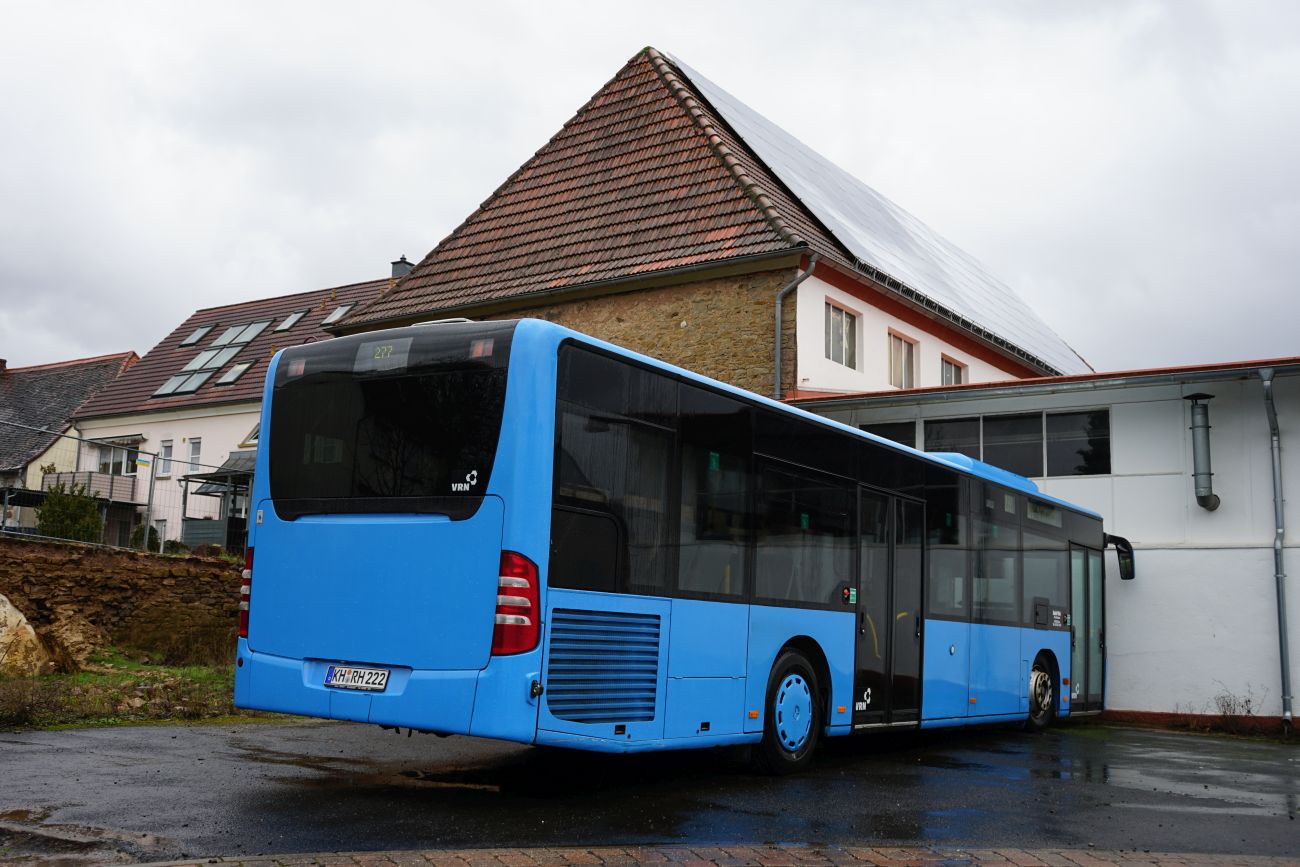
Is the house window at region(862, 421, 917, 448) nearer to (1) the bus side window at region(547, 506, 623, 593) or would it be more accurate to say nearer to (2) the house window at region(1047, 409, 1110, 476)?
(2) the house window at region(1047, 409, 1110, 476)

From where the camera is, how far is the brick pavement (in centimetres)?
600

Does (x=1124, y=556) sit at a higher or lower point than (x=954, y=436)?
lower

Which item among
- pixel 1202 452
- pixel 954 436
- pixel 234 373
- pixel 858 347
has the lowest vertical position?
pixel 1202 452

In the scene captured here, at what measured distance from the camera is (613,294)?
24781mm

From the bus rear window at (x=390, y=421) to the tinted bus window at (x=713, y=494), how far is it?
1606mm

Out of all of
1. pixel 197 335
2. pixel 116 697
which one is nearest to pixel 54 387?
pixel 197 335

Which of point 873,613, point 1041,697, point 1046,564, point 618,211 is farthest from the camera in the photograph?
point 618,211

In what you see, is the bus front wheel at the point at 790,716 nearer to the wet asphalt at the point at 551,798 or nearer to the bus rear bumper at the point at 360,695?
the wet asphalt at the point at 551,798

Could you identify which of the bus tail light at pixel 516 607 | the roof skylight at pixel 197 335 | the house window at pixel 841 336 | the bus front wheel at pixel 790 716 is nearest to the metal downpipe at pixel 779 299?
the house window at pixel 841 336

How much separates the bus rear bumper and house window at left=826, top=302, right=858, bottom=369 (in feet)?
52.5

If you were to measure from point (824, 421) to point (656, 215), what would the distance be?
15.0 meters

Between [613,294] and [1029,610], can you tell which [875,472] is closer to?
[1029,610]

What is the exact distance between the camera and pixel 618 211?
26203mm

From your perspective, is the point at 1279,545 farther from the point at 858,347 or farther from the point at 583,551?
the point at 583,551
